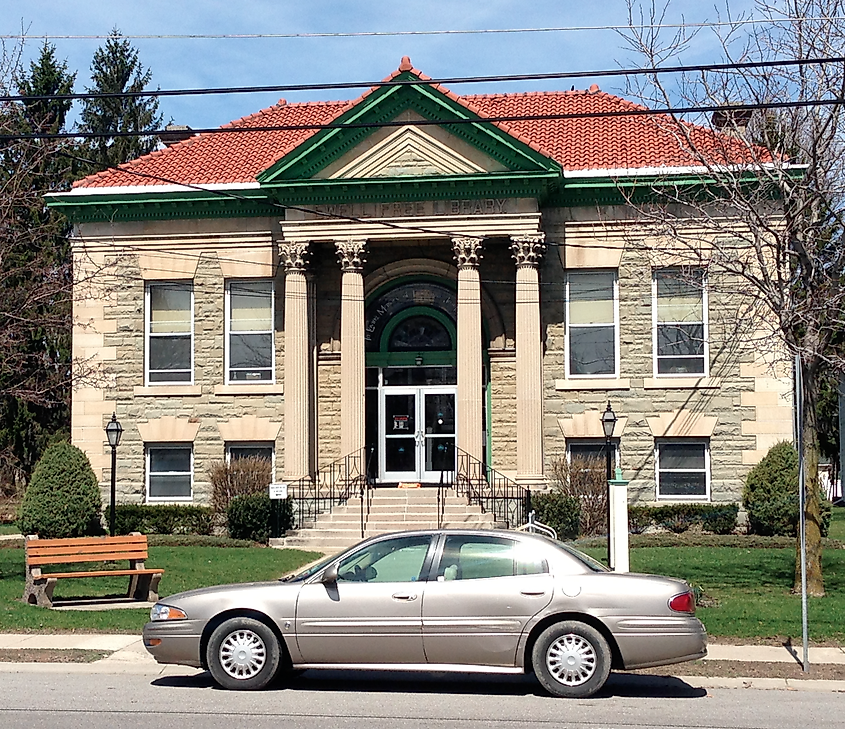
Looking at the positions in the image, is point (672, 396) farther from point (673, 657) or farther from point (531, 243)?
point (673, 657)

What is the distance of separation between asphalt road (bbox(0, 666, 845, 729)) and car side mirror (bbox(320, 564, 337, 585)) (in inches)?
40.7

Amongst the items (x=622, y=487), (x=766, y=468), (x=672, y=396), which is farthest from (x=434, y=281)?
(x=622, y=487)

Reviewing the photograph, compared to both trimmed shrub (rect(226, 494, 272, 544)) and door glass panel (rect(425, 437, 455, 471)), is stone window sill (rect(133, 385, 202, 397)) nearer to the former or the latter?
trimmed shrub (rect(226, 494, 272, 544))

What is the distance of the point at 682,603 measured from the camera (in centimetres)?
1014

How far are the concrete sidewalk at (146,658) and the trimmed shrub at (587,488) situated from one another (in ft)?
41.5

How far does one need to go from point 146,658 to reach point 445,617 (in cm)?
395

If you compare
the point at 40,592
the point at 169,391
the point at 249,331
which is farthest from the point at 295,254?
the point at 40,592

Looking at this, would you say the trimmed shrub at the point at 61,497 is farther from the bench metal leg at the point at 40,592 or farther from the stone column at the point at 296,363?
the bench metal leg at the point at 40,592

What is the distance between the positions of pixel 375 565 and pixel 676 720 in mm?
3076

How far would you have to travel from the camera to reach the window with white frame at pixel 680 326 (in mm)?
27031

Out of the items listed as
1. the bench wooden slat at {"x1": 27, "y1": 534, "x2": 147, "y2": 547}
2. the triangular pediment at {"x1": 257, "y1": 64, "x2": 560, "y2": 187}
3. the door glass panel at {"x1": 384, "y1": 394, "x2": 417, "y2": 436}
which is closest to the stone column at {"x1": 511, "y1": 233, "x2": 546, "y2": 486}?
the triangular pediment at {"x1": 257, "y1": 64, "x2": 560, "y2": 187}

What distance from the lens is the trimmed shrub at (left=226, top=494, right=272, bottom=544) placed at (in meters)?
25.3

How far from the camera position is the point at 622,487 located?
15.4 meters

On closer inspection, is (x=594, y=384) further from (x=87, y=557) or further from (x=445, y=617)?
(x=445, y=617)
